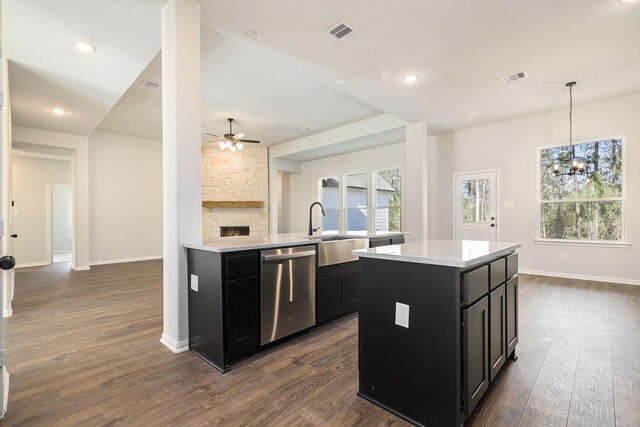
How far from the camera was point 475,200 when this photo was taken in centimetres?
606

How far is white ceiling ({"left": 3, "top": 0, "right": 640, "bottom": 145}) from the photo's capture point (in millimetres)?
2641

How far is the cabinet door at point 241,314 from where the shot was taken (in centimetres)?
215

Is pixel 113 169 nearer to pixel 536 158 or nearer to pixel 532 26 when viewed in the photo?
pixel 532 26

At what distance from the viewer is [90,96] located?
170 inches

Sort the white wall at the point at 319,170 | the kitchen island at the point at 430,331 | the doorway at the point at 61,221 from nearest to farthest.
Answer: the kitchen island at the point at 430,331
the white wall at the point at 319,170
the doorway at the point at 61,221

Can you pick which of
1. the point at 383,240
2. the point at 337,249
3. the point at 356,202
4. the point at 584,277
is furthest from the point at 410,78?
the point at 356,202

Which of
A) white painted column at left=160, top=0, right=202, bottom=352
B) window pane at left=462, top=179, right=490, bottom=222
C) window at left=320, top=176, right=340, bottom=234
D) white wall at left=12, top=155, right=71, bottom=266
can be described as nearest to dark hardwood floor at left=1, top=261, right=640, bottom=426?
white painted column at left=160, top=0, right=202, bottom=352

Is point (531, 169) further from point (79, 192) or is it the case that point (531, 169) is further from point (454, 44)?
point (79, 192)

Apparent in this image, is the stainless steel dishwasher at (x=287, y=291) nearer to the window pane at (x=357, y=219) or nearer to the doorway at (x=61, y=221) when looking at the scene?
the window pane at (x=357, y=219)

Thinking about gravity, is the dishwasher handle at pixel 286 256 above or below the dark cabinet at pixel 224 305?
above

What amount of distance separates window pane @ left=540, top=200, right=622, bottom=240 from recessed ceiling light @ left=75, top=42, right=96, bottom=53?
6859 millimetres

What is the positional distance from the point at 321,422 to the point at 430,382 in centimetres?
60

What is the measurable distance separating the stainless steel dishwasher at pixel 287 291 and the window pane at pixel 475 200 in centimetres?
459

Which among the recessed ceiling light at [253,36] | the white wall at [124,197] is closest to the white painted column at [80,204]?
the white wall at [124,197]
